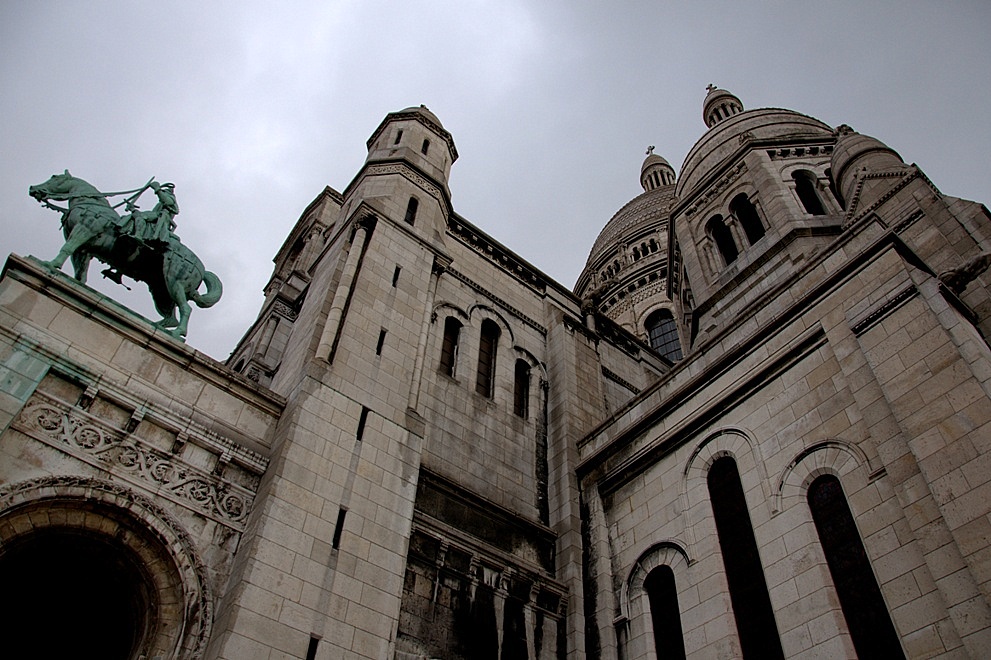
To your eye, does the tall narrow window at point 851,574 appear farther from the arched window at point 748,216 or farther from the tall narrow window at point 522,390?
the arched window at point 748,216

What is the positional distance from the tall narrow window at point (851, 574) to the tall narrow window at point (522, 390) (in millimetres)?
8813

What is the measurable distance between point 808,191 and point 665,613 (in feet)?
60.1

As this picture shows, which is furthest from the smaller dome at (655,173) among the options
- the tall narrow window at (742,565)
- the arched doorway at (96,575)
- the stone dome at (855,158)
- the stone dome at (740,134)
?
the arched doorway at (96,575)

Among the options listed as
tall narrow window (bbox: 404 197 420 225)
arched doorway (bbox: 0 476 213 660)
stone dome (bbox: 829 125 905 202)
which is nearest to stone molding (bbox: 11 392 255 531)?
arched doorway (bbox: 0 476 213 660)

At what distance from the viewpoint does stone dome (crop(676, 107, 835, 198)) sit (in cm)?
2908

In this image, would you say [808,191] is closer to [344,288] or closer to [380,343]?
[380,343]

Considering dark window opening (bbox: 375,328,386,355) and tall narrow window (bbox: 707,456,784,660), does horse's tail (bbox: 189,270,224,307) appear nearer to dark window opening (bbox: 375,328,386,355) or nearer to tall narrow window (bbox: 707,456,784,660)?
dark window opening (bbox: 375,328,386,355)

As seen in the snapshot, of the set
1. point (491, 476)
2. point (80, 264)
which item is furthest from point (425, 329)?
point (80, 264)

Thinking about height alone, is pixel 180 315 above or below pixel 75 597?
above

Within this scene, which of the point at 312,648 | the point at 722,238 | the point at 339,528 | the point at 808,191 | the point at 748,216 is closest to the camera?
the point at 312,648

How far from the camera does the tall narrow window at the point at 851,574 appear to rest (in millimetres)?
9977

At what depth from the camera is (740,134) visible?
3059cm

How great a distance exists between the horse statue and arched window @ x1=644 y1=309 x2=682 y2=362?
91.8ft

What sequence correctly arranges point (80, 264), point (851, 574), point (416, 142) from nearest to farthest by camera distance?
point (851, 574) < point (80, 264) < point (416, 142)
